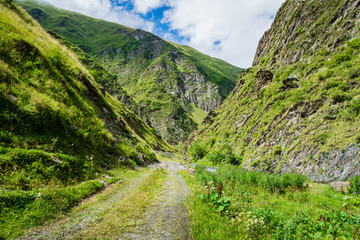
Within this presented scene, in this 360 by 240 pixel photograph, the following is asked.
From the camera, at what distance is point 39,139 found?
35.9 feet

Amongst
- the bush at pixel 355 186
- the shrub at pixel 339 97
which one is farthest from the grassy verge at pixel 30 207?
the shrub at pixel 339 97

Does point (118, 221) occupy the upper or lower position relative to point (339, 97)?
lower

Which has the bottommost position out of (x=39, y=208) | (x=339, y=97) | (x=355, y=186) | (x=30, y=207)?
(x=355, y=186)

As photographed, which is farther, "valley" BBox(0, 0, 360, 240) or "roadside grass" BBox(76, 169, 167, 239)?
"valley" BBox(0, 0, 360, 240)

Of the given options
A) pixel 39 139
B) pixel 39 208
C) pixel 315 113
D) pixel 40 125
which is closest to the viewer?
pixel 39 208

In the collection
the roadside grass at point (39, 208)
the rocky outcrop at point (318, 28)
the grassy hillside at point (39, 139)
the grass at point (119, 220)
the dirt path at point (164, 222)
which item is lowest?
the dirt path at point (164, 222)

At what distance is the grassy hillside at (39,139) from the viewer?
270 inches

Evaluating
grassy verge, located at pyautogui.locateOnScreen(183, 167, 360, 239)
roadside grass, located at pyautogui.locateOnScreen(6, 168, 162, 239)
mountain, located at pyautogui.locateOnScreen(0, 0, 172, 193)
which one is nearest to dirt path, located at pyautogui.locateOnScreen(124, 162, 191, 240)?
grassy verge, located at pyautogui.locateOnScreen(183, 167, 360, 239)

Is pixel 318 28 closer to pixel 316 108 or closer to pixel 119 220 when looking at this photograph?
pixel 316 108

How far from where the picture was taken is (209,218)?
26.3ft

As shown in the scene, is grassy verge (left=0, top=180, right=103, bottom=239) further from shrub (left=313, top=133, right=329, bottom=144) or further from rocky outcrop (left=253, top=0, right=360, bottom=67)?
rocky outcrop (left=253, top=0, right=360, bottom=67)

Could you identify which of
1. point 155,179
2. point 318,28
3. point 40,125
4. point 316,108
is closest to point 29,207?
point 40,125

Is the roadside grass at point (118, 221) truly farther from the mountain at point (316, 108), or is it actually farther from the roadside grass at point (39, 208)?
the mountain at point (316, 108)

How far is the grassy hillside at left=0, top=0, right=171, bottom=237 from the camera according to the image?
687cm
